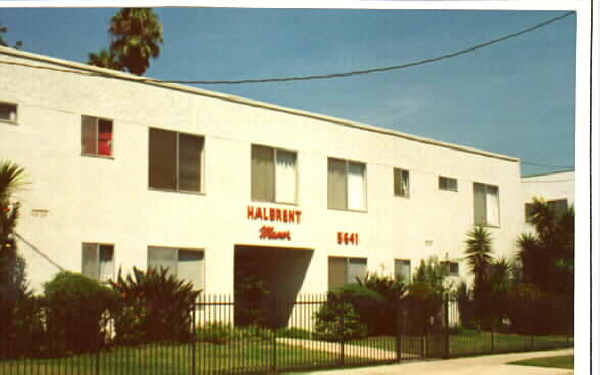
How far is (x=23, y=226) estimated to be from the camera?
61.8 feet

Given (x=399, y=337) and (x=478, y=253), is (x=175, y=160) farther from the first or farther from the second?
(x=478, y=253)

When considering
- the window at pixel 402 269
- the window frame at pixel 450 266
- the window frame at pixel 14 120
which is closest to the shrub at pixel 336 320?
the window at pixel 402 269

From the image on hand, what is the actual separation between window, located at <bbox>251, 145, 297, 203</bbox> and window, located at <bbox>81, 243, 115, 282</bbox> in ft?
15.3

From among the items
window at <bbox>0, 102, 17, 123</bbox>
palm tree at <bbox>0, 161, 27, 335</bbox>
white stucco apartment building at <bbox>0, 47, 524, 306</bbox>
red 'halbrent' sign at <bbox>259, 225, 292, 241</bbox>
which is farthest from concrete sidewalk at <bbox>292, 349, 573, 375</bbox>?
window at <bbox>0, 102, 17, 123</bbox>

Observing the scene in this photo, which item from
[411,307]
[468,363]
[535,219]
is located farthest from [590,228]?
[535,219]

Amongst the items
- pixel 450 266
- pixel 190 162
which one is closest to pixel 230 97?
pixel 190 162

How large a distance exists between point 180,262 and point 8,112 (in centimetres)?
565

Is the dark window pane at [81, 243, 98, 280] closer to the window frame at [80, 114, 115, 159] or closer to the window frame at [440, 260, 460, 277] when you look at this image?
the window frame at [80, 114, 115, 159]

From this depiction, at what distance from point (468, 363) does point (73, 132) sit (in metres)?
10.4

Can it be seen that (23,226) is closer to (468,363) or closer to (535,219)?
(468,363)

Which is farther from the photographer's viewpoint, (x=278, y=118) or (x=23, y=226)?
(x=278, y=118)

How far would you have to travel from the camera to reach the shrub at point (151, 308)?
18891 mm

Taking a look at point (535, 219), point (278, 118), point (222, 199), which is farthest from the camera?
point (535, 219)

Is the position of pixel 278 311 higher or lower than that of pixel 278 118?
lower
